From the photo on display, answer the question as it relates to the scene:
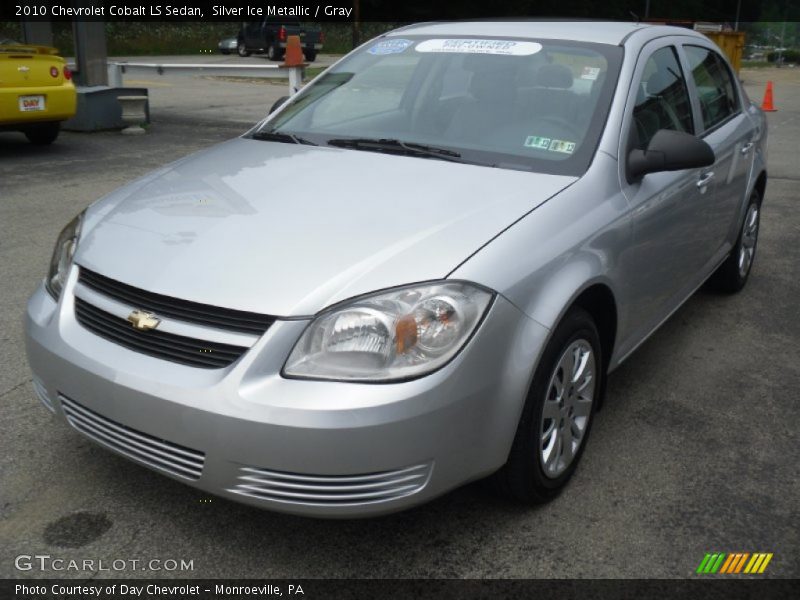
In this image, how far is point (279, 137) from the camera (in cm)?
383

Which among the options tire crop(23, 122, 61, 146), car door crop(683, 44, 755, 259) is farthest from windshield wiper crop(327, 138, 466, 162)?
tire crop(23, 122, 61, 146)

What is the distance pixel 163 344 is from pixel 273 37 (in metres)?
36.6

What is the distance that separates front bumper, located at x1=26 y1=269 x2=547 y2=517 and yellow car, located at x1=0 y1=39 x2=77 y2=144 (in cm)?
759

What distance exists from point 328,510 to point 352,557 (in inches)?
13.7

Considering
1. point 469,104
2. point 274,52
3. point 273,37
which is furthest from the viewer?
point 273,37

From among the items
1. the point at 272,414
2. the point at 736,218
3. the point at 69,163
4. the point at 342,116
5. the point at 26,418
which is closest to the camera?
the point at 272,414

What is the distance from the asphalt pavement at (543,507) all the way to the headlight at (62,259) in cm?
64

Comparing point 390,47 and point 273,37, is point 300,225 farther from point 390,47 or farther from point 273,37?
point 273,37

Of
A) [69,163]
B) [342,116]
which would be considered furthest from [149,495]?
[69,163]

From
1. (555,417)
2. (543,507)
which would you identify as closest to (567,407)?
(555,417)

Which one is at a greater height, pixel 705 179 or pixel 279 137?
pixel 279 137

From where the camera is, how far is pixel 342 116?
389cm

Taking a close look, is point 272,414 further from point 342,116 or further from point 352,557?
point 342,116

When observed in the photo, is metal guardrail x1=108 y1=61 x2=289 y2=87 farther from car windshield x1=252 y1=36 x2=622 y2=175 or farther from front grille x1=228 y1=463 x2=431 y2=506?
front grille x1=228 y1=463 x2=431 y2=506
